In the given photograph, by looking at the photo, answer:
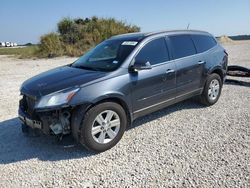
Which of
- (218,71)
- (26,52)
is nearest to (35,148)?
(218,71)

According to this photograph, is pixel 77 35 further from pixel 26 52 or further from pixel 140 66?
pixel 140 66

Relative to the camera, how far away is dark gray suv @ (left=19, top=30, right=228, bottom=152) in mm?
3662

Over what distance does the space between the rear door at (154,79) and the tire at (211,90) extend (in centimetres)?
117

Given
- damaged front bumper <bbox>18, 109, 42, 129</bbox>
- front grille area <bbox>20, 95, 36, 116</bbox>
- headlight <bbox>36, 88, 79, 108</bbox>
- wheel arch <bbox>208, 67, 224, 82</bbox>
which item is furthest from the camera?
wheel arch <bbox>208, 67, 224, 82</bbox>

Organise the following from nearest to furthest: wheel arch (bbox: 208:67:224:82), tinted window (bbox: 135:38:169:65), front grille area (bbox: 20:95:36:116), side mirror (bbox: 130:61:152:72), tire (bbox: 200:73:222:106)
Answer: front grille area (bbox: 20:95:36:116)
side mirror (bbox: 130:61:152:72)
tinted window (bbox: 135:38:169:65)
tire (bbox: 200:73:222:106)
wheel arch (bbox: 208:67:224:82)

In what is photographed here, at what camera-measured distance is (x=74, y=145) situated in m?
4.06

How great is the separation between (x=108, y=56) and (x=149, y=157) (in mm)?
2101

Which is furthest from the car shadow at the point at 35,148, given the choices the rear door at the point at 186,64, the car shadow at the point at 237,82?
the car shadow at the point at 237,82

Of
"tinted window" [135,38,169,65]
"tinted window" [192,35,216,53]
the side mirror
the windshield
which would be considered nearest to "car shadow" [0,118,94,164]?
the windshield

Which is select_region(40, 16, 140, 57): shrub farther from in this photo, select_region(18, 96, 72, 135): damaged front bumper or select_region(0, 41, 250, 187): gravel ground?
select_region(18, 96, 72, 135): damaged front bumper

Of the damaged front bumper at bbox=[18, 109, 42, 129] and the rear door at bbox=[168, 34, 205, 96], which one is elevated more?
the rear door at bbox=[168, 34, 205, 96]

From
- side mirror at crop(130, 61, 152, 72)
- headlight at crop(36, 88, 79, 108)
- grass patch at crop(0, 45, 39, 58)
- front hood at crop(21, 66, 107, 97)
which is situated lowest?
grass patch at crop(0, 45, 39, 58)

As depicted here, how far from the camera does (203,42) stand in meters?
5.78

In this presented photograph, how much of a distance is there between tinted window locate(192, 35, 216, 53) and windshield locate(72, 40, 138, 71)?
5.76 feet
